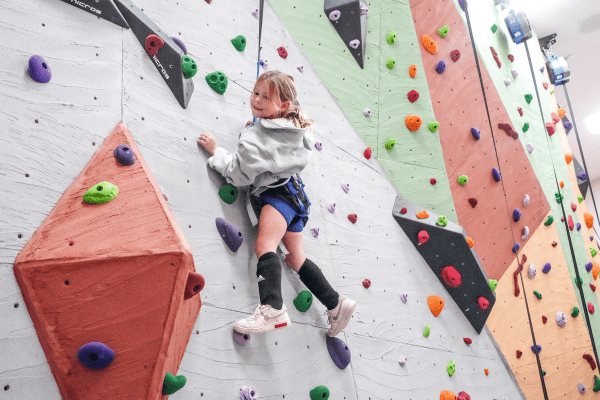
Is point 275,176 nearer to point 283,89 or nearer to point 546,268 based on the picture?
point 283,89

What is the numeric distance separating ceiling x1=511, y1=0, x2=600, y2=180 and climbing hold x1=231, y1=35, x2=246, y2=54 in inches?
147

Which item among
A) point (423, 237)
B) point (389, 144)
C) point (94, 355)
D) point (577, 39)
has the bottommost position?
point (94, 355)

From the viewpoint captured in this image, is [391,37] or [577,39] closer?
[391,37]

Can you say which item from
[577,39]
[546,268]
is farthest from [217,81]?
[577,39]

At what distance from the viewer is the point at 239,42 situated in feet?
6.45

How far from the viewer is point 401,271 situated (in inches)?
93.8

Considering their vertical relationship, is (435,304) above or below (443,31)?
below

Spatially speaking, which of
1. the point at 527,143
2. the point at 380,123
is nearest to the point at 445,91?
the point at 380,123

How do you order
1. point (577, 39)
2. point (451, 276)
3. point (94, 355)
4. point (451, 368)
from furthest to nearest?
point (577, 39)
point (451, 276)
point (451, 368)
point (94, 355)

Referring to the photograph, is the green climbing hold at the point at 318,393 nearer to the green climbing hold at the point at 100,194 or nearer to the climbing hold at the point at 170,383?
the climbing hold at the point at 170,383

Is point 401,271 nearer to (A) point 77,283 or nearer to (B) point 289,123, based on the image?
(B) point 289,123

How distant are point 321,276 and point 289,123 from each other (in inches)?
21.9

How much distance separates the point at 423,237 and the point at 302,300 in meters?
1.03

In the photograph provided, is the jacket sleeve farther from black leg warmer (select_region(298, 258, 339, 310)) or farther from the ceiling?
the ceiling
